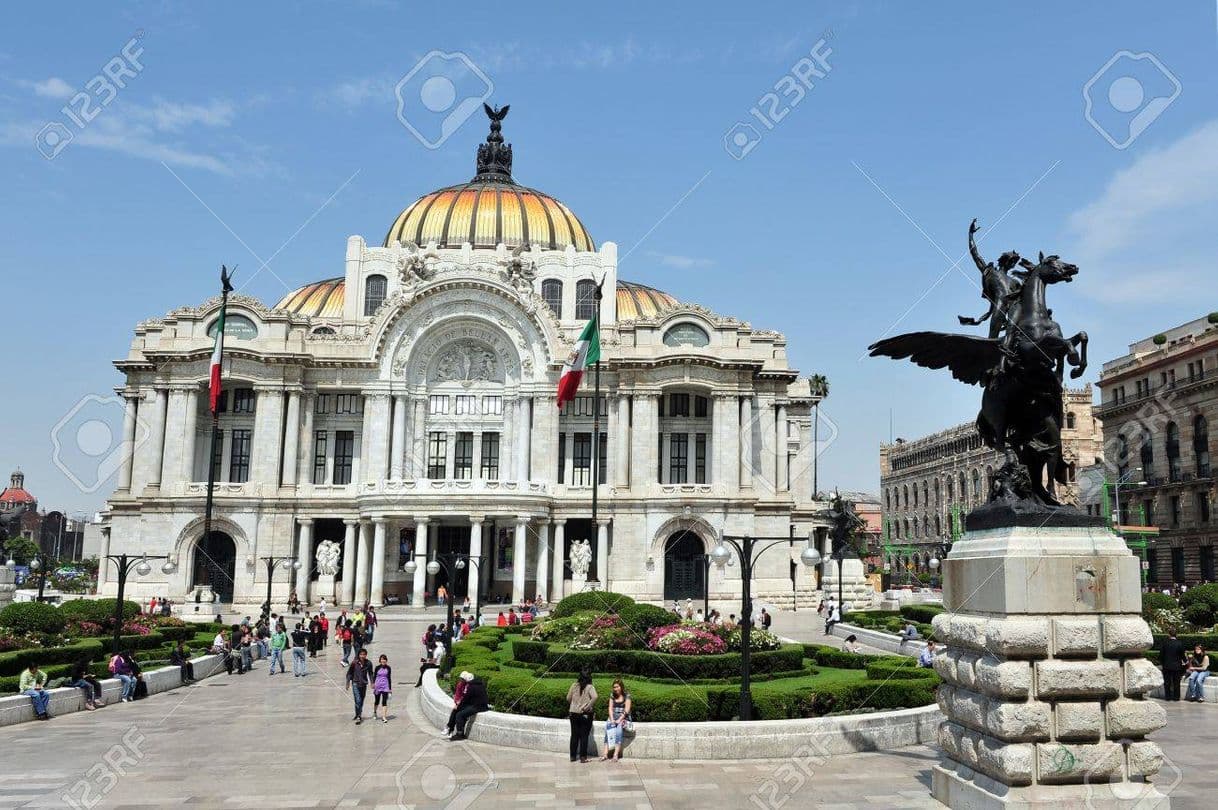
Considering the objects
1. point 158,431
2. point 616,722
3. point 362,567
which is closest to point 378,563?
point 362,567

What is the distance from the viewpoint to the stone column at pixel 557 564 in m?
57.1

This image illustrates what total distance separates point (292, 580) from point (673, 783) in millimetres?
46789

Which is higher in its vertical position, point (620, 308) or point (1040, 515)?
point (620, 308)

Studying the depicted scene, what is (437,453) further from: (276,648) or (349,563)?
(276,648)

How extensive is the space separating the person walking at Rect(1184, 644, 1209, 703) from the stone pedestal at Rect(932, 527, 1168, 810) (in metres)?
14.2

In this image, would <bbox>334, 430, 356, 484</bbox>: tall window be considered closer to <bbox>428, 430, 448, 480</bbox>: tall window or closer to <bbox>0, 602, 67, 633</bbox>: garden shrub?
<bbox>428, 430, 448, 480</bbox>: tall window

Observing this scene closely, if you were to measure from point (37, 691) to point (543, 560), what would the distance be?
36350mm

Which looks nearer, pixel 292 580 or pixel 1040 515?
pixel 1040 515

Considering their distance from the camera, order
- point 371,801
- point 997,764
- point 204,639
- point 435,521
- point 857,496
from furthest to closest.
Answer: point 857,496
point 435,521
point 204,639
point 371,801
point 997,764

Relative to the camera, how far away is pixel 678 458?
60.2m

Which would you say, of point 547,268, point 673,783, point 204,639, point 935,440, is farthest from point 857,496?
point 673,783

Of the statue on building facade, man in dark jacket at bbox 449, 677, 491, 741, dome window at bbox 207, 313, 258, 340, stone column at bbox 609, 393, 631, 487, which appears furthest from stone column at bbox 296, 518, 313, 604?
the statue on building facade

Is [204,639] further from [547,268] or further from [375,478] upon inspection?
[547,268]

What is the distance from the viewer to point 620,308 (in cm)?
7356
